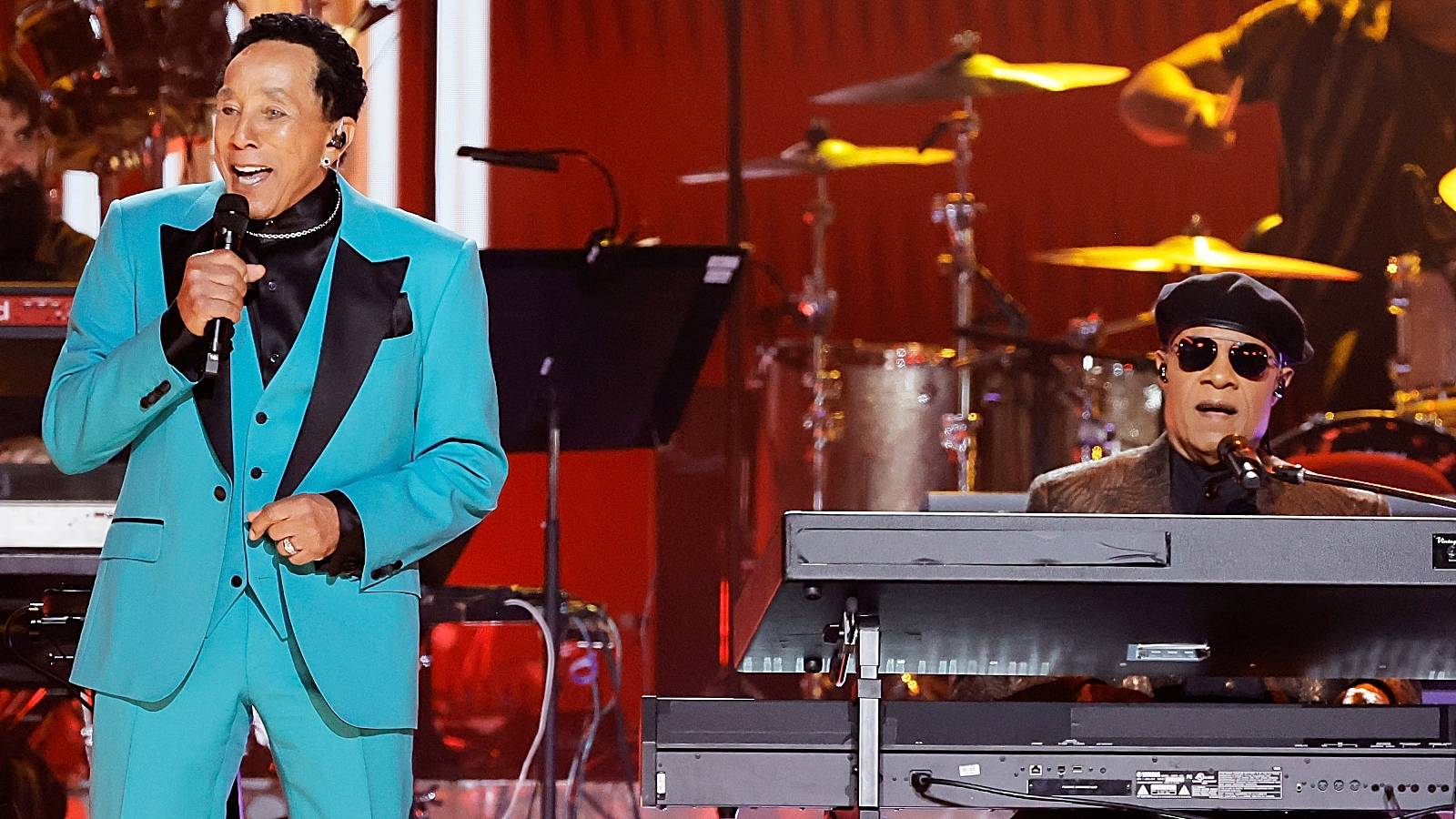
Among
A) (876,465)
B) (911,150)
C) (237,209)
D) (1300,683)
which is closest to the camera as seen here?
(237,209)

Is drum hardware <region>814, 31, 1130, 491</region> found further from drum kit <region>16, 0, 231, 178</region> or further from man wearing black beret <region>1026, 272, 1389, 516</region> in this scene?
man wearing black beret <region>1026, 272, 1389, 516</region>

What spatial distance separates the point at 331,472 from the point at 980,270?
4366 mm

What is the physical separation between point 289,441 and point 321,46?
1.58 feet

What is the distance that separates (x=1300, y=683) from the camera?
3.11m

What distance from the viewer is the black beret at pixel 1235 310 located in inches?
126

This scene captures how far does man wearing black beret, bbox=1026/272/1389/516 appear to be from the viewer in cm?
321

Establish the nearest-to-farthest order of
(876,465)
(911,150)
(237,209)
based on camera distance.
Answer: (237,209) → (876,465) → (911,150)

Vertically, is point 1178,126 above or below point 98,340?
above

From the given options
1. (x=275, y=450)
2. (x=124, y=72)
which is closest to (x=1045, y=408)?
(x=124, y=72)

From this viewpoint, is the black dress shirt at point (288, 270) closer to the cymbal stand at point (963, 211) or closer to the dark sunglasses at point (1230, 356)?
the dark sunglasses at point (1230, 356)

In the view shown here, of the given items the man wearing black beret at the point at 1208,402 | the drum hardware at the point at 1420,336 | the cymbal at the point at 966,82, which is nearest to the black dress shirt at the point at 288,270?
the man wearing black beret at the point at 1208,402

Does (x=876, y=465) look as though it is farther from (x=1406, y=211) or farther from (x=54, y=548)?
(x=54, y=548)

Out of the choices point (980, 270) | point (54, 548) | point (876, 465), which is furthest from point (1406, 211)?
point (54, 548)

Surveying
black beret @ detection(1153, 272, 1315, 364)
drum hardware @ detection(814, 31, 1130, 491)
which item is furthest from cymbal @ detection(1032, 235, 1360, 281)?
black beret @ detection(1153, 272, 1315, 364)
